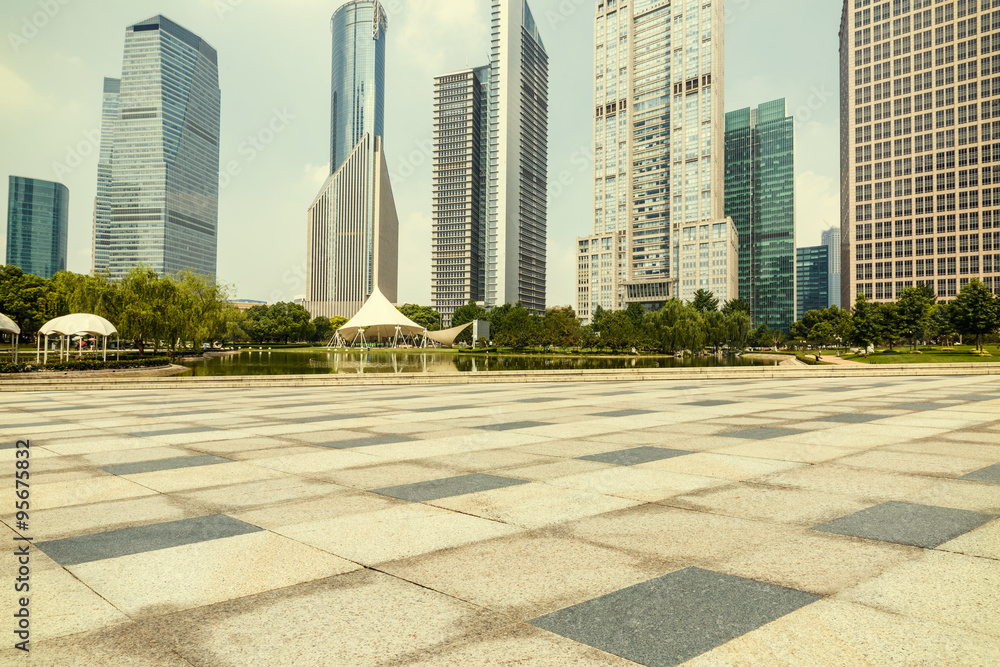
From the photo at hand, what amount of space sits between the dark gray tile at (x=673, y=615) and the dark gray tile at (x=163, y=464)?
6.33 metres

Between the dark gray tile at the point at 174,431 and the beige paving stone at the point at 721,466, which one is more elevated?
the beige paving stone at the point at 721,466

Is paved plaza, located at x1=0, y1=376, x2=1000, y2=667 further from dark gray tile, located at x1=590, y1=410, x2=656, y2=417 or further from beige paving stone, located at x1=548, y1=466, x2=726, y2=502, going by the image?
dark gray tile, located at x1=590, y1=410, x2=656, y2=417

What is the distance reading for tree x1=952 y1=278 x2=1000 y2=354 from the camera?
213ft

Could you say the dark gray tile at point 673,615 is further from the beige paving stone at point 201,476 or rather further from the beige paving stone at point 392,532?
the beige paving stone at point 201,476

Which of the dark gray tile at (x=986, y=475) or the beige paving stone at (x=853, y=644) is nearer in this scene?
the beige paving stone at (x=853, y=644)

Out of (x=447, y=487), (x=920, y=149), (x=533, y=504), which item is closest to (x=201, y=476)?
(x=447, y=487)

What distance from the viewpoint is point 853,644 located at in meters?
2.87

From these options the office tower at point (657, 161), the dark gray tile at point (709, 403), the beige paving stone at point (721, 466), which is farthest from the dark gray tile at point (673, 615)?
the office tower at point (657, 161)

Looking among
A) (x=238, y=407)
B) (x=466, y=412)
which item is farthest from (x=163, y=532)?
(x=238, y=407)

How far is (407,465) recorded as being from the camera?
7.62 meters

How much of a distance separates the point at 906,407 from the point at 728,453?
8.82 meters

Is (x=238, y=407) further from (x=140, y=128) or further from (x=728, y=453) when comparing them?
(x=140, y=128)

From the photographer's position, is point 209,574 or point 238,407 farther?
point 238,407

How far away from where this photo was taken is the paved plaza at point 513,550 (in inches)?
116
